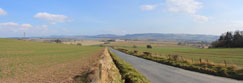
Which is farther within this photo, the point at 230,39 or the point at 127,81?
the point at 230,39

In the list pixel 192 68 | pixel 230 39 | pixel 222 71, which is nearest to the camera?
pixel 222 71

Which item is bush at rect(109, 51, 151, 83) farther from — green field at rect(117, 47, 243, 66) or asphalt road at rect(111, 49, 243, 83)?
green field at rect(117, 47, 243, 66)

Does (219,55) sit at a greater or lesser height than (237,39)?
lesser

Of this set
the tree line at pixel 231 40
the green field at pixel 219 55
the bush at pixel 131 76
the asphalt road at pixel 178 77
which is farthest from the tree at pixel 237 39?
the bush at pixel 131 76

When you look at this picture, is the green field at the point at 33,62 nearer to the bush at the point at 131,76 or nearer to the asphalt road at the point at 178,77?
the bush at the point at 131,76

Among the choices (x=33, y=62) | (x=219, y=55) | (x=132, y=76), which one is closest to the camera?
(x=132, y=76)

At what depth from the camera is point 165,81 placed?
12.1 meters

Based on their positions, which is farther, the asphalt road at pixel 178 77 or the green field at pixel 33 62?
the green field at pixel 33 62

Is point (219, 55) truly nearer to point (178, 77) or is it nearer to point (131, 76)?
point (178, 77)

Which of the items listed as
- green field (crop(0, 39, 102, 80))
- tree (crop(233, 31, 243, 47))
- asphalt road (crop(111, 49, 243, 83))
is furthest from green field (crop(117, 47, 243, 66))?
tree (crop(233, 31, 243, 47))

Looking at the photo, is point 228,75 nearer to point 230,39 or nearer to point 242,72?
point 242,72

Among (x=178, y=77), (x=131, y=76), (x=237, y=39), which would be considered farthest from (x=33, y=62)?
(x=237, y=39)

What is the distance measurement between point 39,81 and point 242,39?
100 metres

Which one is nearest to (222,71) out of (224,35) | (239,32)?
(239,32)
